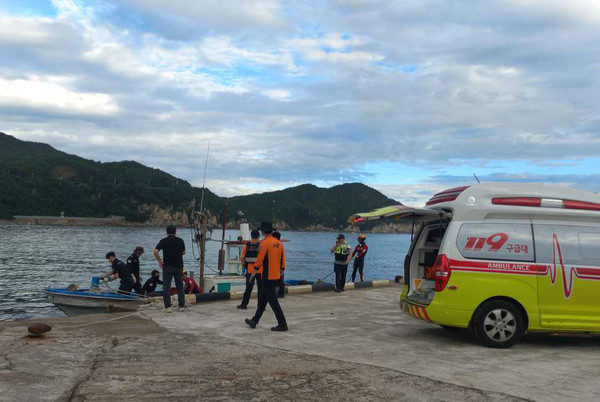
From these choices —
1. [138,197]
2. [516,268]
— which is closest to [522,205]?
[516,268]

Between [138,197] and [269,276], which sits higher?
[138,197]

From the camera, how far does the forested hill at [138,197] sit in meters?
148

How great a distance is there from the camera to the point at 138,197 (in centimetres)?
15900

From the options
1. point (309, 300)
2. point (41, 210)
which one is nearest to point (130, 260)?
point (309, 300)

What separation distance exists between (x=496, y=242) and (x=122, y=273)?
443 inches

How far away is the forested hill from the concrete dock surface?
12832 cm

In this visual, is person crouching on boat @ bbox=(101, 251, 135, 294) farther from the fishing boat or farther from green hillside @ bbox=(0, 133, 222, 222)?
green hillside @ bbox=(0, 133, 222, 222)

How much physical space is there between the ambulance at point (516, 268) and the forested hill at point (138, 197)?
12985 cm

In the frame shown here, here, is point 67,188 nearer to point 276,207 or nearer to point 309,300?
point 276,207

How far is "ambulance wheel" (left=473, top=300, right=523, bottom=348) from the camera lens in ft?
27.7

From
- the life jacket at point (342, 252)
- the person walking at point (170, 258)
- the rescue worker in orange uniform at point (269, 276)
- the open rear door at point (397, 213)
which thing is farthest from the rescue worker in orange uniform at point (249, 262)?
the open rear door at point (397, 213)

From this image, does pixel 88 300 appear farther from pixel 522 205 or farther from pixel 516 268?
pixel 522 205

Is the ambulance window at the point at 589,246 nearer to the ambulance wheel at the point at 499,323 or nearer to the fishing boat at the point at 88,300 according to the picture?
the ambulance wheel at the point at 499,323

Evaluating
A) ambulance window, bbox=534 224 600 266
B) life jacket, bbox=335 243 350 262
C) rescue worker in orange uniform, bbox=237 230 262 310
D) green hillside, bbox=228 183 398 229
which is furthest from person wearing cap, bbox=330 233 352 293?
green hillside, bbox=228 183 398 229
